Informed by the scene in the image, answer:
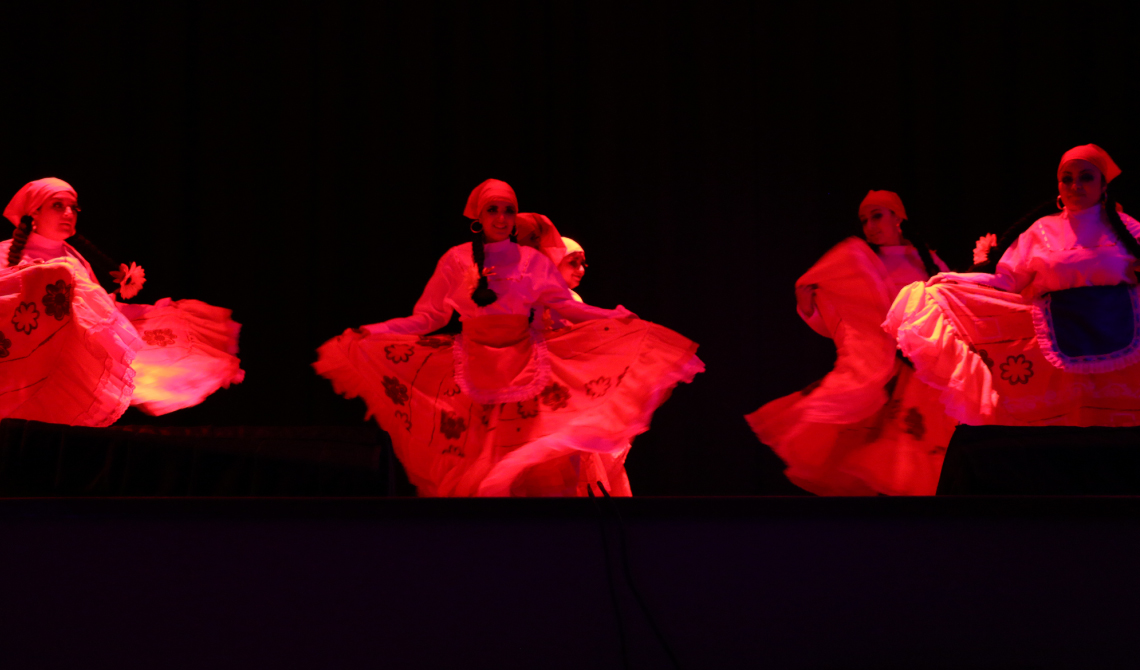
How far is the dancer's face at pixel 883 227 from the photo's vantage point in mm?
3969

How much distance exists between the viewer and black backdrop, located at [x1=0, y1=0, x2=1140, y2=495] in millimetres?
4508

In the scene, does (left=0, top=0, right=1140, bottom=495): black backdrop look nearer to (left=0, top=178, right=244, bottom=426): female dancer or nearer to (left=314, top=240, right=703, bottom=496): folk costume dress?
(left=0, top=178, right=244, bottom=426): female dancer

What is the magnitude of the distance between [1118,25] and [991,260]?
1950 mm

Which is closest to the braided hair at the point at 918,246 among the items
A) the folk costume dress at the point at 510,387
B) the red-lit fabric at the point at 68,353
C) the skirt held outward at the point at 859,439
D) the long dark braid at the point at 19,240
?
the skirt held outward at the point at 859,439

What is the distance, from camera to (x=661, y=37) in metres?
4.70

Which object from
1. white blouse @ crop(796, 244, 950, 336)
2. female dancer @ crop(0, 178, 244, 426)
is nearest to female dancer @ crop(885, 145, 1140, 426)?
white blouse @ crop(796, 244, 950, 336)

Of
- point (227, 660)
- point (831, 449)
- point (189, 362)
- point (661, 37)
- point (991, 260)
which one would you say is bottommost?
point (227, 660)

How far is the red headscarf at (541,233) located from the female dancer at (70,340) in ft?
5.06

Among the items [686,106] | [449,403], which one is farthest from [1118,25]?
[449,403]

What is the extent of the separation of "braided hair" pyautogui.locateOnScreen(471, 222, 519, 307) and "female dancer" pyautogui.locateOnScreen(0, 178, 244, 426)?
1272 mm

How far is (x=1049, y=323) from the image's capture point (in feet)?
10.6

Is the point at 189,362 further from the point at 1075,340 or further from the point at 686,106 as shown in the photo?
the point at 1075,340

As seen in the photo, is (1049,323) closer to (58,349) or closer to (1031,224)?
(1031,224)

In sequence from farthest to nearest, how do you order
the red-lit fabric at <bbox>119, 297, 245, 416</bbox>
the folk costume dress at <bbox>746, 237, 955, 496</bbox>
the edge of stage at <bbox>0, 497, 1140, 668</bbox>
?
the red-lit fabric at <bbox>119, 297, 245, 416</bbox>, the folk costume dress at <bbox>746, 237, 955, 496</bbox>, the edge of stage at <bbox>0, 497, 1140, 668</bbox>
